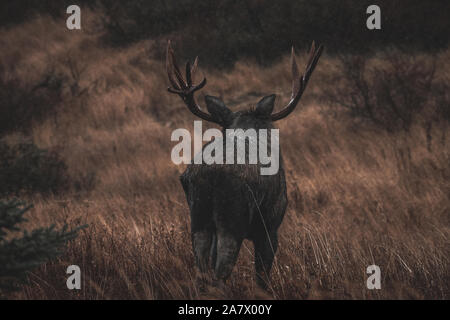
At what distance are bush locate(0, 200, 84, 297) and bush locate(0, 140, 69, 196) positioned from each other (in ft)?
18.6

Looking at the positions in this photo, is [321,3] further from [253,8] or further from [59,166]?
[59,166]

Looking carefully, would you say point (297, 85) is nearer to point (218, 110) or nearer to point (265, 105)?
point (265, 105)

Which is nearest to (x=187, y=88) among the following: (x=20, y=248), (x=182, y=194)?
(x=20, y=248)

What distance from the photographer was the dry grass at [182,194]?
2.87 metres

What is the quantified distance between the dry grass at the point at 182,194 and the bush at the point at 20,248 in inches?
19.6

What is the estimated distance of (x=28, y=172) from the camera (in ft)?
25.2

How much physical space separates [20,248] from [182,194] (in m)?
4.86

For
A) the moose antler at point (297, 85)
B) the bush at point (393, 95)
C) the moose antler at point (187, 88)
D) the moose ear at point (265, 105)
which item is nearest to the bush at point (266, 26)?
the bush at point (393, 95)

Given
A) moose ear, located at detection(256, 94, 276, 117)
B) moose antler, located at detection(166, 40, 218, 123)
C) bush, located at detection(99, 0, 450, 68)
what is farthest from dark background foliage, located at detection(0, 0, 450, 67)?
moose ear, located at detection(256, 94, 276, 117)

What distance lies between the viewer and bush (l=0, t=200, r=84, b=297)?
2.11m

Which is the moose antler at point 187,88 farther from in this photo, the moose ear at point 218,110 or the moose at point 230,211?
the moose at point 230,211
